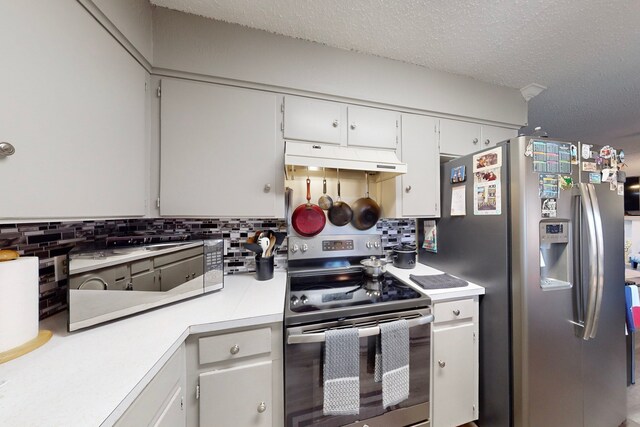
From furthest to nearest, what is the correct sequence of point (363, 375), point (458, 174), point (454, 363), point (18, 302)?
1. point (458, 174)
2. point (454, 363)
3. point (363, 375)
4. point (18, 302)

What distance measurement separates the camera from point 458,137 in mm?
1605

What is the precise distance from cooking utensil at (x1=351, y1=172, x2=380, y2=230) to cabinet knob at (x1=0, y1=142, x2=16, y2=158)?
1.53 metres

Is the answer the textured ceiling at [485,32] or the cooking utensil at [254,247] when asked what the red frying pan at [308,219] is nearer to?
the cooking utensil at [254,247]

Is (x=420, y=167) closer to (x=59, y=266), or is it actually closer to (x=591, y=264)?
(x=591, y=264)

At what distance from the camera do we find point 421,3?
1.05 m

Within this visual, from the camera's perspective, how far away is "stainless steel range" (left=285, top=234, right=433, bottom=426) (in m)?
0.93

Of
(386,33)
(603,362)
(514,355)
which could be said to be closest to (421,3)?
(386,33)

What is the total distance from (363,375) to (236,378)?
571 mm

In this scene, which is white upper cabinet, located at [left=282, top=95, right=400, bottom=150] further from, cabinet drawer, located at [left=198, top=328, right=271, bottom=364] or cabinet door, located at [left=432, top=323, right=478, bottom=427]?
cabinet door, located at [left=432, top=323, right=478, bottom=427]

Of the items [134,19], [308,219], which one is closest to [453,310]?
[308,219]

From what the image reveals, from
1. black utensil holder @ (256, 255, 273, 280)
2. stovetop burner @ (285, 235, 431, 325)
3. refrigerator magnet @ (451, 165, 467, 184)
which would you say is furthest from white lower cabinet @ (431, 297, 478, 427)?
black utensil holder @ (256, 255, 273, 280)

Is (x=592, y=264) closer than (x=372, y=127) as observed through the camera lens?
Yes

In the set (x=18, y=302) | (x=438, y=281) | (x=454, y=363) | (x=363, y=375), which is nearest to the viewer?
(x=18, y=302)

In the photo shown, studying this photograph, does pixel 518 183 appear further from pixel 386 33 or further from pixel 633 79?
pixel 633 79
